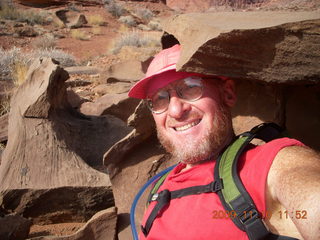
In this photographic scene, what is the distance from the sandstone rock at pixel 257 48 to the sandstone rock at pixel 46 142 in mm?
1878

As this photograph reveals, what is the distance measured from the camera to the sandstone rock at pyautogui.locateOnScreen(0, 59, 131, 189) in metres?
3.12

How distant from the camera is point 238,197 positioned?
139 cm

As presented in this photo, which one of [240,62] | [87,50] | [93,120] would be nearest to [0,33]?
[87,50]

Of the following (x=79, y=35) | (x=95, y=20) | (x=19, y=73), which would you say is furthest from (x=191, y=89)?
(x=95, y=20)

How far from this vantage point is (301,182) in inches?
46.1

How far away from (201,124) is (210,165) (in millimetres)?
254

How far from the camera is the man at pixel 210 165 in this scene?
1213 millimetres

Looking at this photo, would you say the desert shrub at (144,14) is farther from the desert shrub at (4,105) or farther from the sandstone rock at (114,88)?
the desert shrub at (4,105)

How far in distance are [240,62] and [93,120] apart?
2.93 meters

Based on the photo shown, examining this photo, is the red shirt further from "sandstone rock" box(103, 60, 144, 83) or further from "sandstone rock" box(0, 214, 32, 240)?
"sandstone rock" box(103, 60, 144, 83)

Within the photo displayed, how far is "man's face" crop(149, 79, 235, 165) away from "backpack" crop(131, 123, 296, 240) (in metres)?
0.19

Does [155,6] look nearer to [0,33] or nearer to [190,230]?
[0,33]

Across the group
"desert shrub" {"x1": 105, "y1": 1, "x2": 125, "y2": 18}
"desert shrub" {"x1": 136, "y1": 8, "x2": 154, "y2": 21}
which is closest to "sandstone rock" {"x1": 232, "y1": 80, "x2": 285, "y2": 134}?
"desert shrub" {"x1": 105, "y1": 1, "x2": 125, "y2": 18}

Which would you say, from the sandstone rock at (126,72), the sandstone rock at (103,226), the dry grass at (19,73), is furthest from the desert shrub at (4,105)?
the sandstone rock at (103,226)
